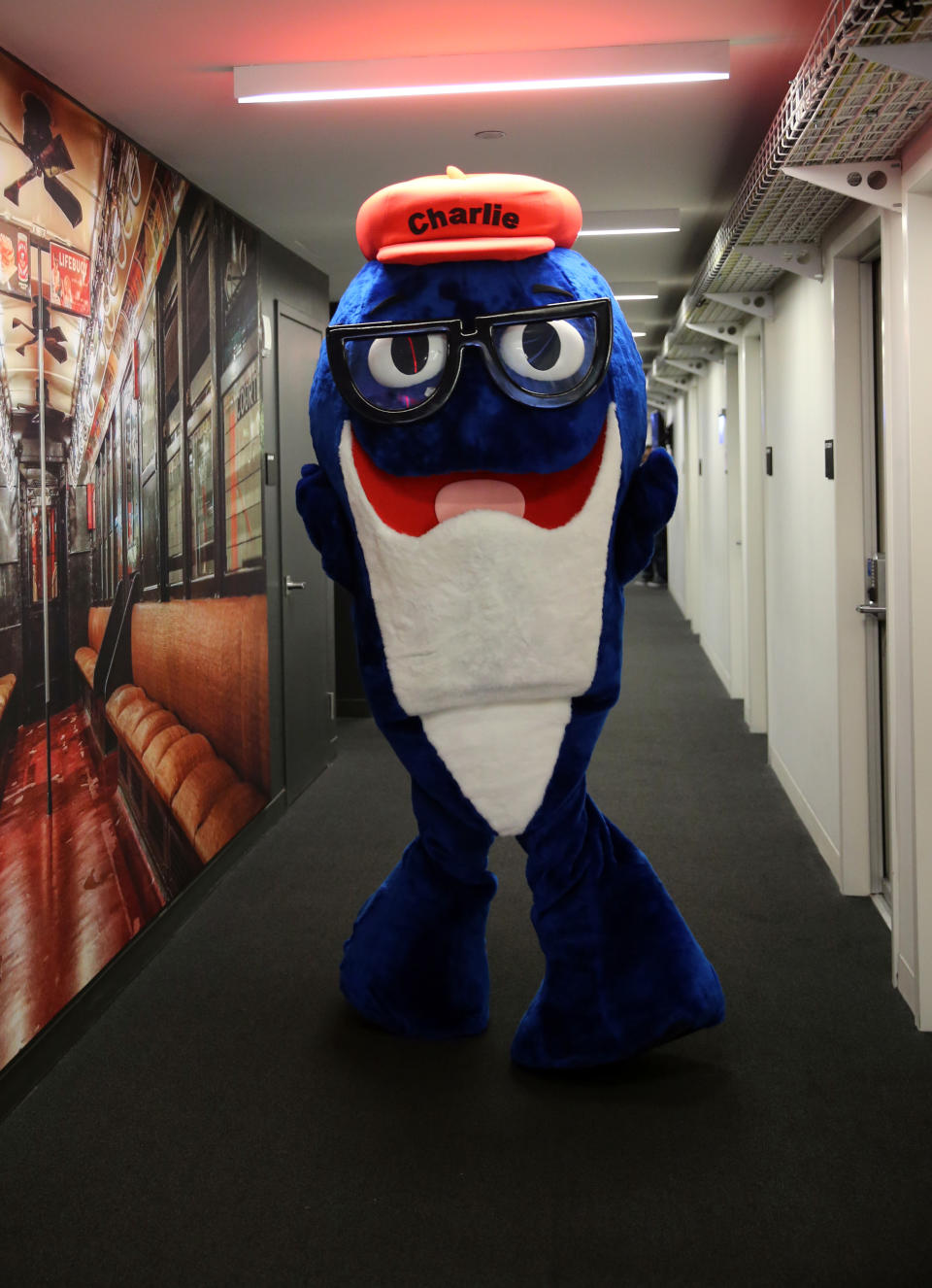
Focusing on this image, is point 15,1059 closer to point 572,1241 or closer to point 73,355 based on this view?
point 572,1241

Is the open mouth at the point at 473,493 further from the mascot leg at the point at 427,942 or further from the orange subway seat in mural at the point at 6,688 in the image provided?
the orange subway seat in mural at the point at 6,688

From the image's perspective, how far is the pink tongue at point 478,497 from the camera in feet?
7.39

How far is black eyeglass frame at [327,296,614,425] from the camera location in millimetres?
2182

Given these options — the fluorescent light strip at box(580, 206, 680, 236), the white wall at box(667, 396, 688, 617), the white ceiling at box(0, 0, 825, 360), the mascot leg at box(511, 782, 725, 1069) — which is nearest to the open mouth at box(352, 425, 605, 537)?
the mascot leg at box(511, 782, 725, 1069)

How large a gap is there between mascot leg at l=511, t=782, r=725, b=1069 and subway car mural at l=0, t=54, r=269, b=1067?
1.26 meters

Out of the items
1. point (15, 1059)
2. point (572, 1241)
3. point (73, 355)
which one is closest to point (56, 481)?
point (73, 355)

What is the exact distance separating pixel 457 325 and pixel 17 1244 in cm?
198

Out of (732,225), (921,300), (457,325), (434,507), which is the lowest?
(434,507)

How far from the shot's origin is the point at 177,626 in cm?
391

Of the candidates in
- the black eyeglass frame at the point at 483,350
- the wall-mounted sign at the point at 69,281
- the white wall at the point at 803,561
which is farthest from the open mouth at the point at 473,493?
the white wall at the point at 803,561

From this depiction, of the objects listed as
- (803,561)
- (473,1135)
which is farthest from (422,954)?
(803,561)

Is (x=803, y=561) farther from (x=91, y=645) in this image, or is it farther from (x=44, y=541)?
(x=44, y=541)

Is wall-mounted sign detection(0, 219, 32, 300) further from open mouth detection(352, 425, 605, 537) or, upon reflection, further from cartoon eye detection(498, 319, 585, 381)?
cartoon eye detection(498, 319, 585, 381)

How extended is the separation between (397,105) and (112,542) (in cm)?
178
